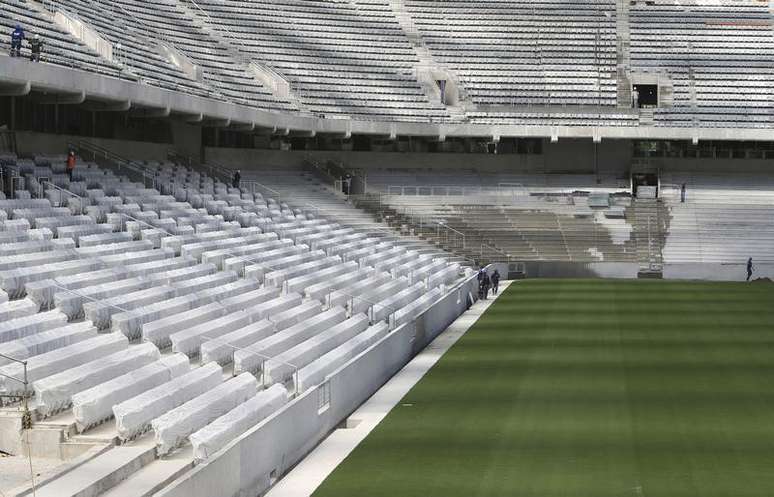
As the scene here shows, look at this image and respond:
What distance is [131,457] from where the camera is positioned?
466 inches

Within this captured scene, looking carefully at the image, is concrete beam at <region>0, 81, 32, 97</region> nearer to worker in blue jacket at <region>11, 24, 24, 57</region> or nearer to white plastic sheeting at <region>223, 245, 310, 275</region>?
worker in blue jacket at <region>11, 24, 24, 57</region>

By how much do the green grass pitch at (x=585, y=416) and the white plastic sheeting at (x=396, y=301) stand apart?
1538 mm

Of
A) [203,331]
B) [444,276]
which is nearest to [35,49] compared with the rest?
[203,331]

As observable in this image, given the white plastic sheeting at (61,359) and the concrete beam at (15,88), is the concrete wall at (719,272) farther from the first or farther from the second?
the white plastic sheeting at (61,359)

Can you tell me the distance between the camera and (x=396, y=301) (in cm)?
2789

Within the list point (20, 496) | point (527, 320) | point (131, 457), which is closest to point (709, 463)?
point (131, 457)

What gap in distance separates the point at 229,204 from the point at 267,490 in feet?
64.9

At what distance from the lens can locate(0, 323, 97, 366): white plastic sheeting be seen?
1356 centimetres

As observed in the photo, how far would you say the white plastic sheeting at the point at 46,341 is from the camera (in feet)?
44.5

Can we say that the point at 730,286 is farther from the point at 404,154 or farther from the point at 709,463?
the point at 709,463

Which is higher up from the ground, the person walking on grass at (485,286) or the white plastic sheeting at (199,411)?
the white plastic sheeting at (199,411)

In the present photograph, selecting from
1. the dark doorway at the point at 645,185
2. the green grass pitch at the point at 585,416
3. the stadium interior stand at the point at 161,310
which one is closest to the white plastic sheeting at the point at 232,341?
the stadium interior stand at the point at 161,310

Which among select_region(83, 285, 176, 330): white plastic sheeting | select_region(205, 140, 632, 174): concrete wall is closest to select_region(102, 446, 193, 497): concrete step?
select_region(83, 285, 176, 330): white plastic sheeting

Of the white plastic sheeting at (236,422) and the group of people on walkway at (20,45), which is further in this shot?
the group of people on walkway at (20,45)
